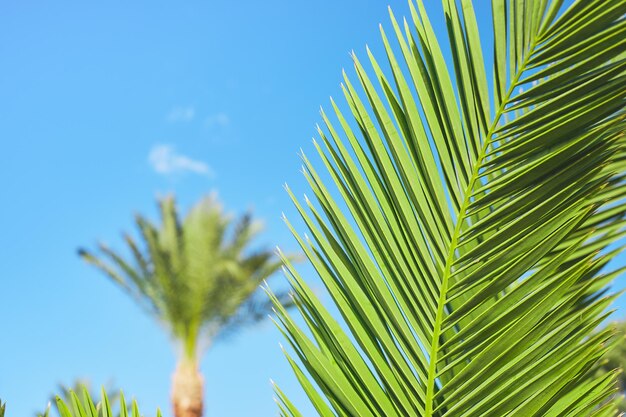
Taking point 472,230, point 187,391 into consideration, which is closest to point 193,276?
point 187,391

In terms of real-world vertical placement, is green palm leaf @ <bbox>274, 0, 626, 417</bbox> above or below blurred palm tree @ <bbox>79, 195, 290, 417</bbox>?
below

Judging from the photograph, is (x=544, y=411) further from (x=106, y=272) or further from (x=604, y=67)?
(x=106, y=272)

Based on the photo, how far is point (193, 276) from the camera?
36.9ft

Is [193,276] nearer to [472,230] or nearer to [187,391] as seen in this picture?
[187,391]

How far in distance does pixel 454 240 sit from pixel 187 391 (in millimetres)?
10722

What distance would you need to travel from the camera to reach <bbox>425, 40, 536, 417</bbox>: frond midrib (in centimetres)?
127

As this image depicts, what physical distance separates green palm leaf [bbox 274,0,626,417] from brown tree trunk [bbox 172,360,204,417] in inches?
413

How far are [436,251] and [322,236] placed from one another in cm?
25

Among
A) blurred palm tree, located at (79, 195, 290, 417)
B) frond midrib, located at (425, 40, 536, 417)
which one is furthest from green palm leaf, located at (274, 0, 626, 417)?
blurred palm tree, located at (79, 195, 290, 417)

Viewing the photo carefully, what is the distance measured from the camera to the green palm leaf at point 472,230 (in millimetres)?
1238

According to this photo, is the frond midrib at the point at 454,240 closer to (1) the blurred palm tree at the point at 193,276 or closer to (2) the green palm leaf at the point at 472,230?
(2) the green palm leaf at the point at 472,230

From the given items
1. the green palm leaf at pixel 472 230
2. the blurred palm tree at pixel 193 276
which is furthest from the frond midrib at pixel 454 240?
the blurred palm tree at pixel 193 276

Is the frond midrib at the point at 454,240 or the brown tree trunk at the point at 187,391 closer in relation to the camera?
the frond midrib at the point at 454,240

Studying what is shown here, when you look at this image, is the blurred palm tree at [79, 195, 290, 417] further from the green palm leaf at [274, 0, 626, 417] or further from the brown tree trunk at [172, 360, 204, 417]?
the green palm leaf at [274, 0, 626, 417]
